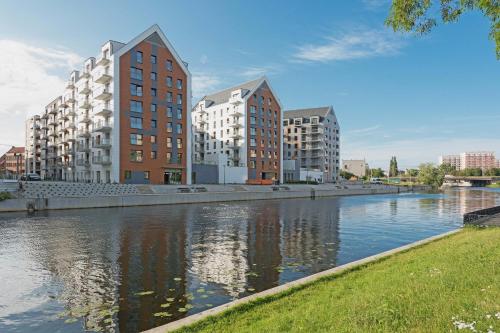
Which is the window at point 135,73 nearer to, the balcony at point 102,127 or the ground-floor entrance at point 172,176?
the balcony at point 102,127

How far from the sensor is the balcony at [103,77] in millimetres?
58106

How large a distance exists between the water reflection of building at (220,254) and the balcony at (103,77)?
4256 centimetres

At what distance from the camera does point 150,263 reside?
45.2 feet

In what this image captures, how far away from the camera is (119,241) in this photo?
62.8ft

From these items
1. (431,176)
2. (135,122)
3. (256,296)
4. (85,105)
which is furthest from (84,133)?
(431,176)

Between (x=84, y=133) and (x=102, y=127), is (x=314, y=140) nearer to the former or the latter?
(x=84, y=133)

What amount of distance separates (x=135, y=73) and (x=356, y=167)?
475 feet

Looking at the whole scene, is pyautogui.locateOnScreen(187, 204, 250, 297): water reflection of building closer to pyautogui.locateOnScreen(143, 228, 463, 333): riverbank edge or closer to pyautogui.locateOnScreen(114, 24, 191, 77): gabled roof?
pyautogui.locateOnScreen(143, 228, 463, 333): riverbank edge

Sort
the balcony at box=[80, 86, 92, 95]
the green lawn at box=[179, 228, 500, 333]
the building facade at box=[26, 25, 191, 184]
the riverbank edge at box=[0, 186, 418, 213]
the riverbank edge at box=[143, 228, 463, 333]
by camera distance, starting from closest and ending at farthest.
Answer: the green lawn at box=[179, 228, 500, 333] < the riverbank edge at box=[143, 228, 463, 333] < the riverbank edge at box=[0, 186, 418, 213] < the building facade at box=[26, 25, 191, 184] < the balcony at box=[80, 86, 92, 95]

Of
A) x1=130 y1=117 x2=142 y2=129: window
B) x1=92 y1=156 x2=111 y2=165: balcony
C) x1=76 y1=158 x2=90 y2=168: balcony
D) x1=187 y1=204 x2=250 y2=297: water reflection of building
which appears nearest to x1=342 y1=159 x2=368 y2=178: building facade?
x1=130 y1=117 x2=142 y2=129: window

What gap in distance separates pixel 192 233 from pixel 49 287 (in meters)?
11.5

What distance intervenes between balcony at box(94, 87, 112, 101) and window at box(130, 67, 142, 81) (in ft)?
16.4

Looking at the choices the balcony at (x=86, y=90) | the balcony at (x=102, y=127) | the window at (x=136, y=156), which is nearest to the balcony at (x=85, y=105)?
the balcony at (x=86, y=90)

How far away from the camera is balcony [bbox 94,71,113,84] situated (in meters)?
58.1
